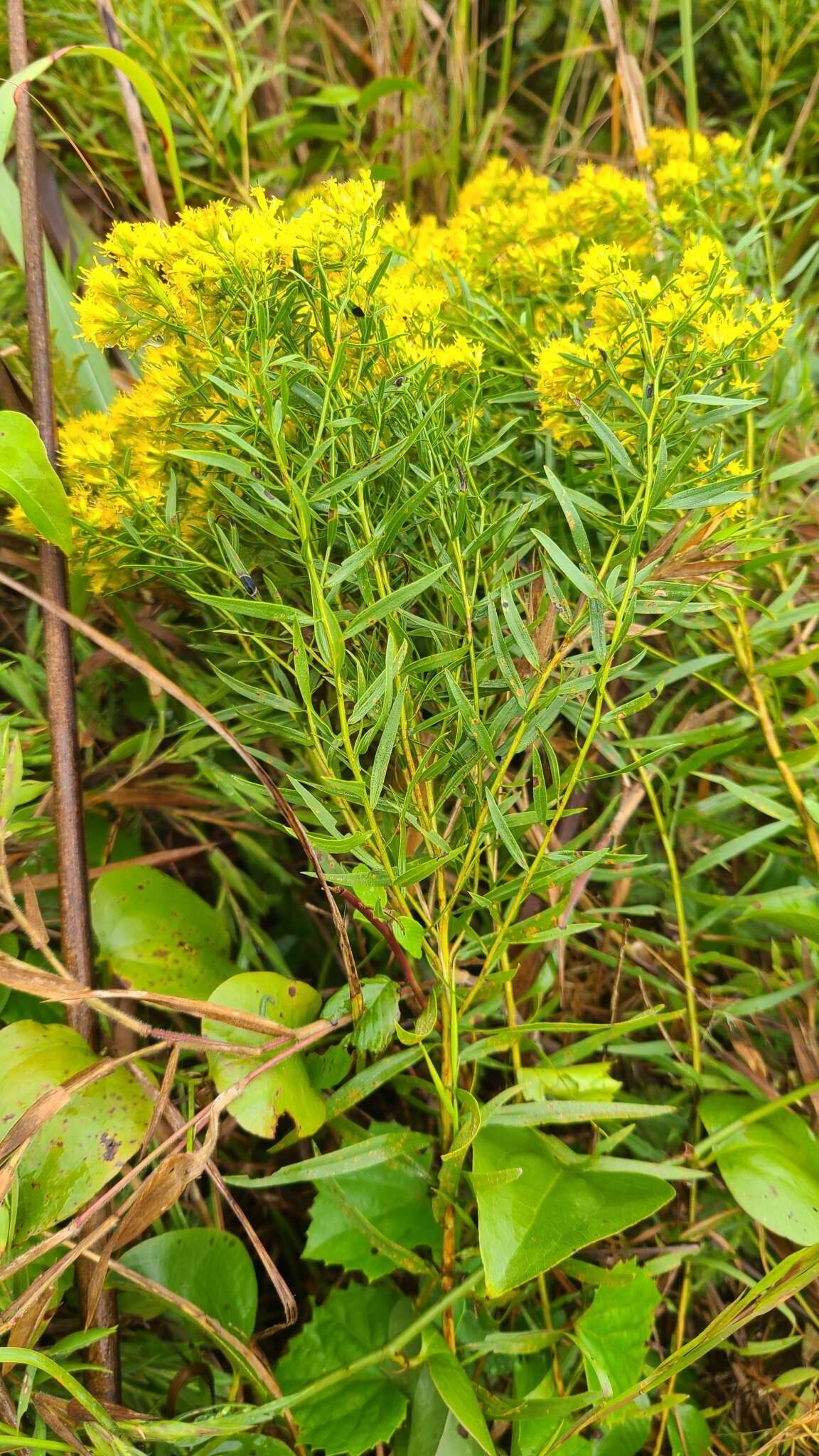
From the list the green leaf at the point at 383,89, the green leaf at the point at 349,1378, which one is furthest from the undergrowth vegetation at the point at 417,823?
the green leaf at the point at 383,89

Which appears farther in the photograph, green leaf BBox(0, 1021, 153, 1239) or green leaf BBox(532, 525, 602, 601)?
green leaf BBox(0, 1021, 153, 1239)

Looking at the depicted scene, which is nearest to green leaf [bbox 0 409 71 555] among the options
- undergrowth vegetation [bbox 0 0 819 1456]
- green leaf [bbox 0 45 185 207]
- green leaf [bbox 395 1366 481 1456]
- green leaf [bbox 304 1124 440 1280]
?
undergrowth vegetation [bbox 0 0 819 1456]

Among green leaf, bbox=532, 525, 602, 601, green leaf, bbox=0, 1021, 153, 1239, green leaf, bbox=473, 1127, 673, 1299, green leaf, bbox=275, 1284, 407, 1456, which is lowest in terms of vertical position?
green leaf, bbox=275, 1284, 407, 1456

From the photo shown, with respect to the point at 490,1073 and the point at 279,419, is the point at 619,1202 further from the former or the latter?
the point at 279,419

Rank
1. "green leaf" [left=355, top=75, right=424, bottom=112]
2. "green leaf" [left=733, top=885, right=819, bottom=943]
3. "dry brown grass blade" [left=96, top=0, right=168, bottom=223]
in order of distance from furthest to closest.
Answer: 1. "green leaf" [left=355, top=75, right=424, bottom=112]
2. "dry brown grass blade" [left=96, top=0, right=168, bottom=223]
3. "green leaf" [left=733, top=885, right=819, bottom=943]

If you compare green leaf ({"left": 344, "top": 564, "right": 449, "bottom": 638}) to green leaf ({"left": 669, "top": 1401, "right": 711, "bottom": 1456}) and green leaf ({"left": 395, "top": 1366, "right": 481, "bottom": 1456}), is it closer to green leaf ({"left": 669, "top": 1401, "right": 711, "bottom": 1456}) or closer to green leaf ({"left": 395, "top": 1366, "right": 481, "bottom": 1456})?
green leaf ({"left": 395, "top": 1366, "right": 481, "bottom": 1456})

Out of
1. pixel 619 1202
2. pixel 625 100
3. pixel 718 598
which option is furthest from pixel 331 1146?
pixel 625 100
